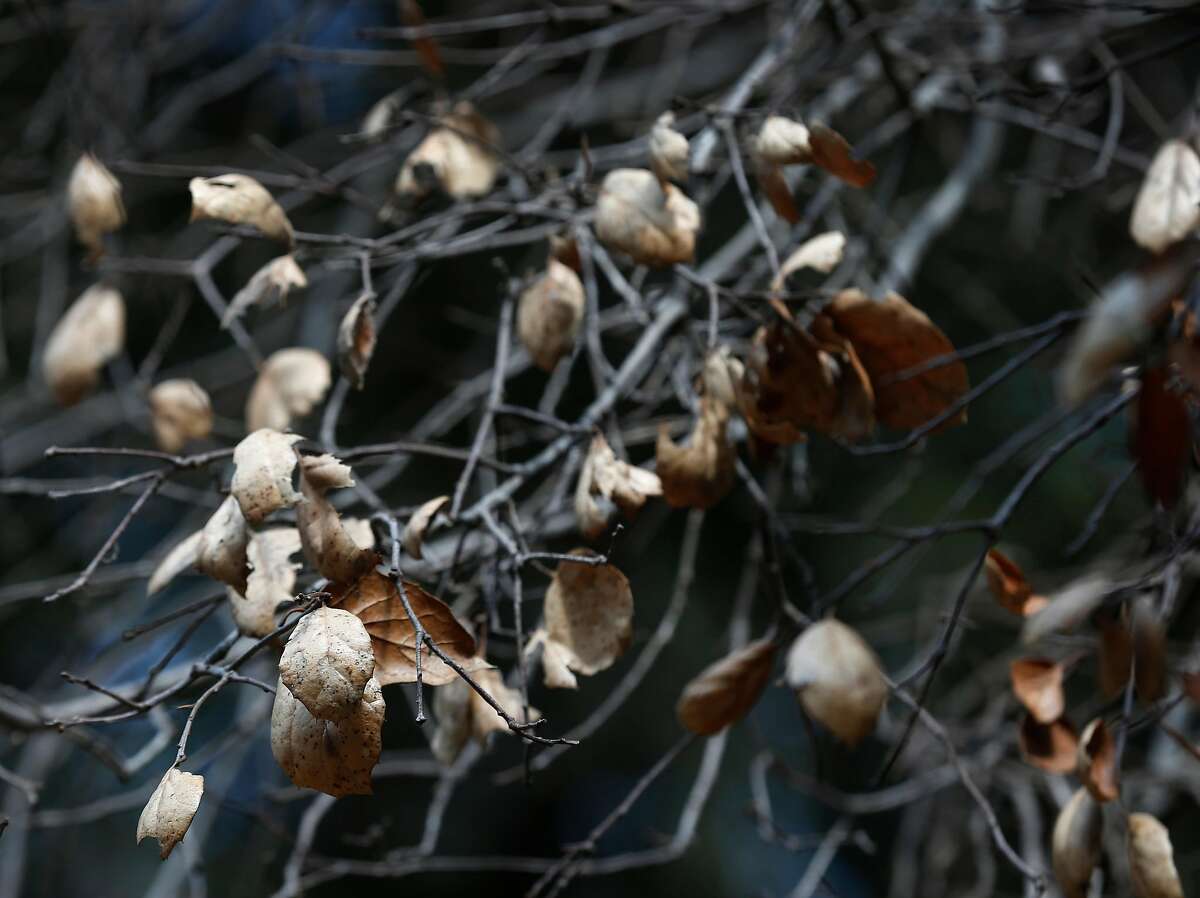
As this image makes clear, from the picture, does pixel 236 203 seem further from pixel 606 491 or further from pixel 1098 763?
pixel 1098 763

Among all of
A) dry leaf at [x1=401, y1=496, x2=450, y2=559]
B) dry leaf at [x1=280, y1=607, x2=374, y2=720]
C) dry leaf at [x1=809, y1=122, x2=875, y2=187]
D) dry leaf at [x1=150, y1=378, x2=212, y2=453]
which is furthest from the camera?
dry leaf at [x1=150, y1=378, x2=212, y2=453]

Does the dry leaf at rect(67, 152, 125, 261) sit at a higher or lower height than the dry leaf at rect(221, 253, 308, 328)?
lower

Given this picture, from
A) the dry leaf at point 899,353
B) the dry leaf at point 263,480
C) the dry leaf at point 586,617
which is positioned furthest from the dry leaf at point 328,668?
the dry leaf at point 899,353

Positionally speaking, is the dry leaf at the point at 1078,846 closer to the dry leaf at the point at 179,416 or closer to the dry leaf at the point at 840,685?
the dry leaf at the point at 840,685

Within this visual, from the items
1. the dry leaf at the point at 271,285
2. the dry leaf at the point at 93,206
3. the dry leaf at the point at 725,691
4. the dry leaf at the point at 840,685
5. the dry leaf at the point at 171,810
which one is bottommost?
the dry leaf at the point at 725,691

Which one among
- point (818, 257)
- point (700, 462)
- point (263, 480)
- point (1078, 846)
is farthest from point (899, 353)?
point (263, 480)

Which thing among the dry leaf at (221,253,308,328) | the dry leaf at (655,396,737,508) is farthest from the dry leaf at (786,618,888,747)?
the dry leaf at (221,253,308,328)

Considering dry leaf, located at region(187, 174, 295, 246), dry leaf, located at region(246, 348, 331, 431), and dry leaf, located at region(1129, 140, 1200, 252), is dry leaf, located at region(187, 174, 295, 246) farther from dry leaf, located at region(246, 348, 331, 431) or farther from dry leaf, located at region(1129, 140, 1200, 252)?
dry leaf, located at region(1129, 140, 1200, 252)

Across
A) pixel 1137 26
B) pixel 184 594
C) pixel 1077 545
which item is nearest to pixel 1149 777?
pixel 1077 545
